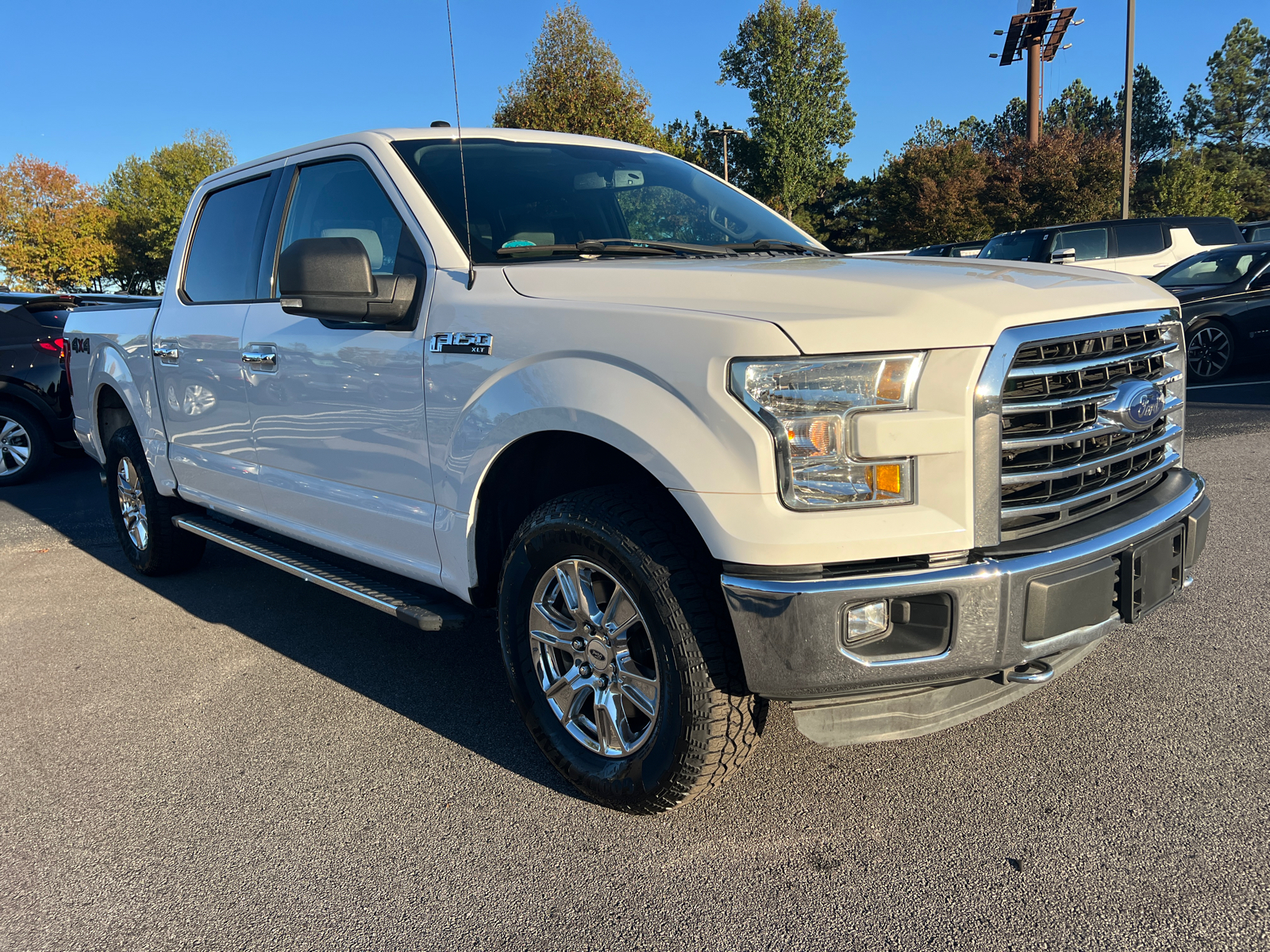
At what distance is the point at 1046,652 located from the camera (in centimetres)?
221

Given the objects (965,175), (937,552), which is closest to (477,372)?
(937,552)

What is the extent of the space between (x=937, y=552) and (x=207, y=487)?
11.6 ft

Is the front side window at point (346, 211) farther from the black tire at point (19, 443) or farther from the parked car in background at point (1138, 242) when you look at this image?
the parked car in background at point (1138, 242)

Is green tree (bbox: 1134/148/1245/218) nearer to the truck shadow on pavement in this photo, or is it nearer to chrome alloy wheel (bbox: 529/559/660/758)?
the truck shadow on pavement

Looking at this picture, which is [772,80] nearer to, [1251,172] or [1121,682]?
[1251,172]

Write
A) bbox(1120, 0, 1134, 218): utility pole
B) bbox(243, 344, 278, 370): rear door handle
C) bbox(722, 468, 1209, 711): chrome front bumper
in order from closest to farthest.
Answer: bbox(722, 468, 1209, 711): chrome front bumper
bbox(243, 344, 278, 370): rear door handle
bbox(1120, 0, 1134, 218): utility pole

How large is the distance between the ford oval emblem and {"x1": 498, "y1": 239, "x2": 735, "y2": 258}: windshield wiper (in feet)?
4.10

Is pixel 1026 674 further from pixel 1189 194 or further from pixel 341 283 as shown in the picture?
pixel 1189 194

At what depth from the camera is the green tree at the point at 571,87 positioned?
1340 inches

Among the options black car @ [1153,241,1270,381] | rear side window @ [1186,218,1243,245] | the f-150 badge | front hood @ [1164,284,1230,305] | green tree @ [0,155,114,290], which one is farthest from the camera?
green tree @ [0,155,114,290]

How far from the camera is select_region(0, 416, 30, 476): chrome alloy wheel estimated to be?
8.53m

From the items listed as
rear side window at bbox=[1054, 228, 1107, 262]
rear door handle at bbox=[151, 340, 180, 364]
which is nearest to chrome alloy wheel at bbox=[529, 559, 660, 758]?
rear door handle at bbox=[151, 340, 180, 364]

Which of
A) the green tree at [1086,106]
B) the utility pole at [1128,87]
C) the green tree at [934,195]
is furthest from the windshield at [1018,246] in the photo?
the green tree at [1086,106]

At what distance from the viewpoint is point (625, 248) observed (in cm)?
299
